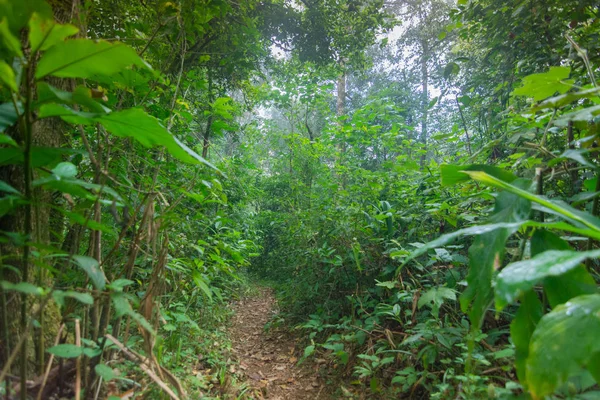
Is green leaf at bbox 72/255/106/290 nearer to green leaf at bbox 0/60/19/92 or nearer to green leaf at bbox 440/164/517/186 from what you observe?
green leaf at bbox 0/60/19/92

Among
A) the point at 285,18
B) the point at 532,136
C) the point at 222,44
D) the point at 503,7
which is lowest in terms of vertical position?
the point at 532,136

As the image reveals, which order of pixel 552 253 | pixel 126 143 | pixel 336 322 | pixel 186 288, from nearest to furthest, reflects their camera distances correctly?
pixel 552 253
pixel 126 143
pixel 186 288
pixel 336 322

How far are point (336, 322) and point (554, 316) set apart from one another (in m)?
3.07

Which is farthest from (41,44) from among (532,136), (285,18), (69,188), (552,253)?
(285,18)

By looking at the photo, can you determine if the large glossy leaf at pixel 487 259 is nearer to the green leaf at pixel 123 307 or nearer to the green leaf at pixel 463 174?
the green leaf at pixel 463 174

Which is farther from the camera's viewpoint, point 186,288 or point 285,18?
point 285,18

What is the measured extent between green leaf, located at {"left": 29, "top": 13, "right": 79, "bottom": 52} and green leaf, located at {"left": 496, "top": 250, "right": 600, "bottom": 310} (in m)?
0.93

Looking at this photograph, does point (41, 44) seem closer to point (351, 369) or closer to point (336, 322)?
point (351, 369)

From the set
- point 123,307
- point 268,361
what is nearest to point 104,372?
point 123,307

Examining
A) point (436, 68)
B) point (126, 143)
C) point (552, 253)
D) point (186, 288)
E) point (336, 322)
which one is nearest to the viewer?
point (552, 253)

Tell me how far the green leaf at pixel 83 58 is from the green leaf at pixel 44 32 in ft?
0.05

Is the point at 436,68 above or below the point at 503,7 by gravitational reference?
above

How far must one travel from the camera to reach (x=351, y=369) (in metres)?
2.71

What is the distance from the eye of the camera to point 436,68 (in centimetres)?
1409
